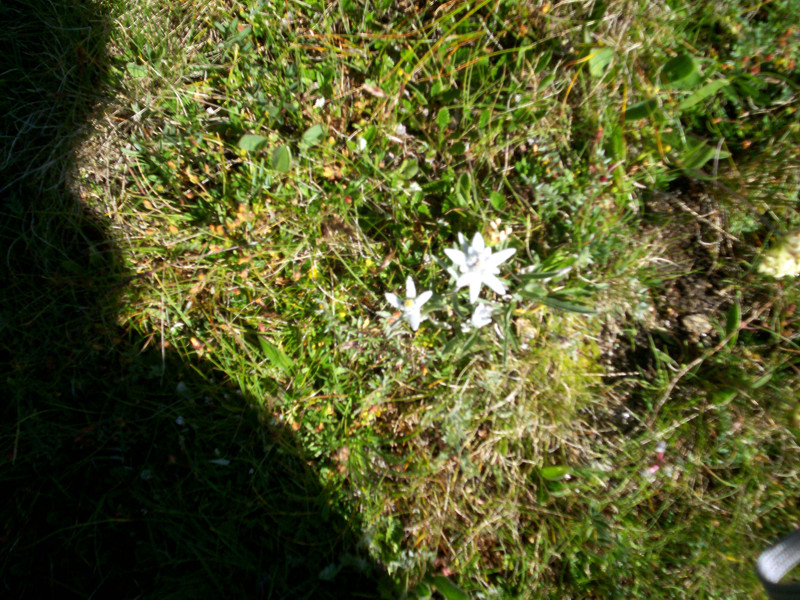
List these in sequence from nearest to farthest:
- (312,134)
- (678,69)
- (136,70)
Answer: (678,69) → (312,134) → (136,70)

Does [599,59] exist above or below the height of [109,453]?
above

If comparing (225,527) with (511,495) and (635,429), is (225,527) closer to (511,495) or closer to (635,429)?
(511,495)

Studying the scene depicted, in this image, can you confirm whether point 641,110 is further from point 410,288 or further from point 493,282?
point 410,288

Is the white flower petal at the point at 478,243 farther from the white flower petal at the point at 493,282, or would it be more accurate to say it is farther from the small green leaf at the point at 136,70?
the small green leaf at the point at 136,70

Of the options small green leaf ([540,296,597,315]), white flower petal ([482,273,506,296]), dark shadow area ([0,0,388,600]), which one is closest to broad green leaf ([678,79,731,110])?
small green leaf ([540,296,597,315])

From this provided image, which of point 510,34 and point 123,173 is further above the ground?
point 510,34

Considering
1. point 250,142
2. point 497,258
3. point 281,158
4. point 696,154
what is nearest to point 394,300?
point 497,258

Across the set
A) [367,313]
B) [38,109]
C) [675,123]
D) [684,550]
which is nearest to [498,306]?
[367,313]

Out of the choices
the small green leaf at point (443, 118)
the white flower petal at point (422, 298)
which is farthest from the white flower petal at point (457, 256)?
the small green leaf at point (443, 118)

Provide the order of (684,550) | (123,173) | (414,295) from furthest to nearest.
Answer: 1. (123,173)
2. (684,550)
3. (414,295)
